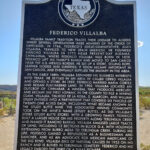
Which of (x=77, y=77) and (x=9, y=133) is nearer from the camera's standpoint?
(x=77, y=77)

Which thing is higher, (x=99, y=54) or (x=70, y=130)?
(x=99, y=54)

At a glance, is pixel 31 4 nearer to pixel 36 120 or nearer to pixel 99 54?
pixel 99 54

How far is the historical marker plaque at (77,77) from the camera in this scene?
11.9 ft

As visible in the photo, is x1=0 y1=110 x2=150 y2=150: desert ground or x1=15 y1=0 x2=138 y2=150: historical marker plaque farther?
x1=0 y1=110 x2=150 y2=150: desert ground

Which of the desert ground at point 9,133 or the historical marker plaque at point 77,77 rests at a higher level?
the historical marker plaque at point 77,77

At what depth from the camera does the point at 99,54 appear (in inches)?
150

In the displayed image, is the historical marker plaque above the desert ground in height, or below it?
above

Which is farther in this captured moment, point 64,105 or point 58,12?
point 58,12

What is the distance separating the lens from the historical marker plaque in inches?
142

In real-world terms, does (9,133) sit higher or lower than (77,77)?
lower

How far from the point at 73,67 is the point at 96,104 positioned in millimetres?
834

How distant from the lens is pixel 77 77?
12.3 ft

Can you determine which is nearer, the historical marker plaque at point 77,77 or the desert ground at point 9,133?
the historical marker plaque at point 77,77

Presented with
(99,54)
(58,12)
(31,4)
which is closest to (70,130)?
(99,54)
